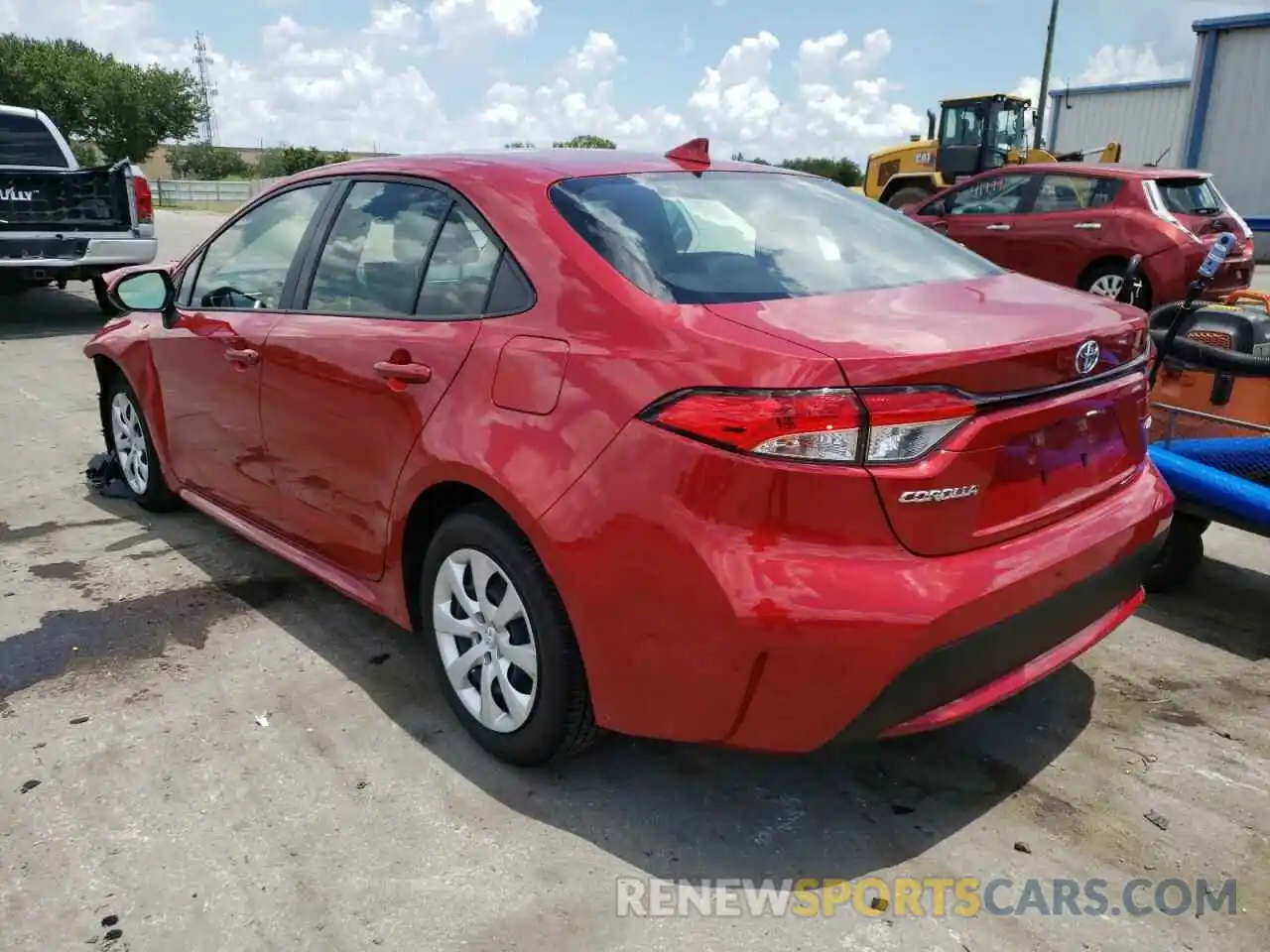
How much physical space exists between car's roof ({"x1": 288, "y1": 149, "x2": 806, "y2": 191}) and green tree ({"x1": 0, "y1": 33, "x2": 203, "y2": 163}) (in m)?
59.8

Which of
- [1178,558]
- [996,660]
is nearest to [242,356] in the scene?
[996,660]

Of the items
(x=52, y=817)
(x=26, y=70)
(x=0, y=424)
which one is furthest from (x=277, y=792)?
(x=26, y=70)

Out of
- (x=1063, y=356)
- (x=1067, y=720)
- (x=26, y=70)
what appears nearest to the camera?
(x=1063, y=356)

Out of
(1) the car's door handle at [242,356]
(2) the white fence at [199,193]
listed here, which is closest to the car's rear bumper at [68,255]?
(1) the car's door handle at [242,356]

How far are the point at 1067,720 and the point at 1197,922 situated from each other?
868mm

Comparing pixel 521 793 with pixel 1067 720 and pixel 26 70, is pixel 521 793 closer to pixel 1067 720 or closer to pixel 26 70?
pixel 1067 720

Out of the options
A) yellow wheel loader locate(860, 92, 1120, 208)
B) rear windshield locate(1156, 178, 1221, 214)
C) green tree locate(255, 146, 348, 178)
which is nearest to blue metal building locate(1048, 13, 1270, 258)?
yellow wheel loader locate(860, 92, 1120, 208)

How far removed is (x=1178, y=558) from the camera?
408 centimetres

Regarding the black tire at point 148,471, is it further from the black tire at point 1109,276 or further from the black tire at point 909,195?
the black tire at point 909,195

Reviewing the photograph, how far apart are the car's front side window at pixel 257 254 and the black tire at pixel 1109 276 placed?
27.0 ft

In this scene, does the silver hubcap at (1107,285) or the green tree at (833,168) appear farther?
the green tree at (833,168)

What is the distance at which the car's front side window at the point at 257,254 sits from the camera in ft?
12.0

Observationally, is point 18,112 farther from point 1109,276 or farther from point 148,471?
point 1109,276

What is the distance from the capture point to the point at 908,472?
7.20ft
